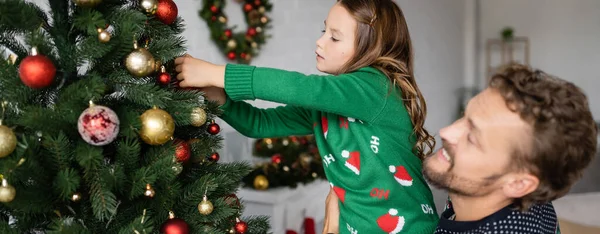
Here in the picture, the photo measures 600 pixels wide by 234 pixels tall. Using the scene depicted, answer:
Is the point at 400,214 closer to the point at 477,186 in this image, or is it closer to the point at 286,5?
the point at 477,186

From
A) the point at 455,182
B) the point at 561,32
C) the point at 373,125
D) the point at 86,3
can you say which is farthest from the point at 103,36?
the point at 561,32

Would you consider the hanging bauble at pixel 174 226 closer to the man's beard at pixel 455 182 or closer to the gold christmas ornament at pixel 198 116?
the gold christmas ornament at pixel 198 116

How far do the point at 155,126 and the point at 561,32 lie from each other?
5.98 meters

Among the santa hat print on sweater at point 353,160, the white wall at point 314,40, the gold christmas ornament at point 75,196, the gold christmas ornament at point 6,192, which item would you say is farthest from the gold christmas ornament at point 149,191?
the white wall at point 314,40

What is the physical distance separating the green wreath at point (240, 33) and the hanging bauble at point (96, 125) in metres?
1.75

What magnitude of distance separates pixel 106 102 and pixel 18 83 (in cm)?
14

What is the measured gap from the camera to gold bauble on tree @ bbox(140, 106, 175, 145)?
87 cm

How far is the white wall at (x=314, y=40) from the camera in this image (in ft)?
8.50

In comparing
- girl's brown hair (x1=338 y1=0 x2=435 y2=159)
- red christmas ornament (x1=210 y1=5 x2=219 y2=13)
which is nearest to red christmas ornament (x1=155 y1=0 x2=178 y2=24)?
girl's brown hair (x1=338 y1=0 x2=435 y2=159)

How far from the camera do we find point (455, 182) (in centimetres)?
116

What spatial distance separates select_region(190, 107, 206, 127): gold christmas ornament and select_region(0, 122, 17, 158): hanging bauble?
11.3 inches

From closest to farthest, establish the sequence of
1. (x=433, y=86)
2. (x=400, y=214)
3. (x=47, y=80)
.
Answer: (x=47, y=80), (x=400, y=214), (x=433, y=86)

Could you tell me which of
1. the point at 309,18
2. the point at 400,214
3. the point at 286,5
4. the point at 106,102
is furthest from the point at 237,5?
the point at 106,102

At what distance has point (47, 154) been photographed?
2.72 feet
